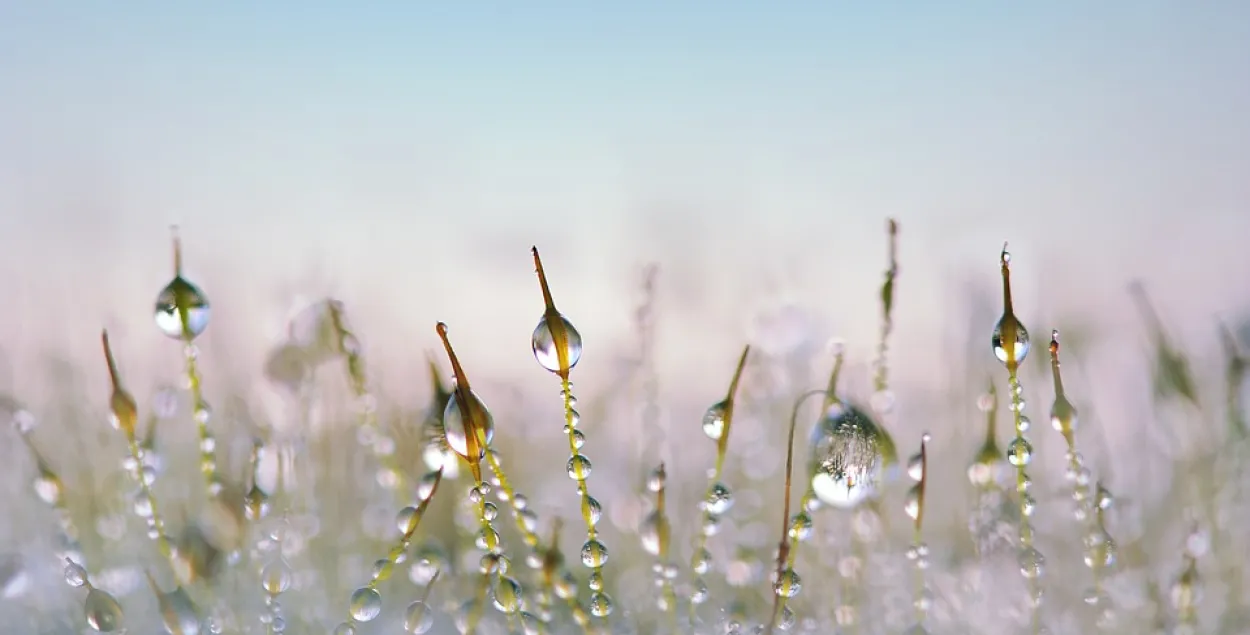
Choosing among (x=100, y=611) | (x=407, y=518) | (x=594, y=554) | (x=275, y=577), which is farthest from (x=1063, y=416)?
(x=100, y=611)

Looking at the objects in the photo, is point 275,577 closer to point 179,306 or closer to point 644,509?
point 179,306

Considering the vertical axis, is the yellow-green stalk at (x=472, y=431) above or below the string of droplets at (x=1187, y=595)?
below

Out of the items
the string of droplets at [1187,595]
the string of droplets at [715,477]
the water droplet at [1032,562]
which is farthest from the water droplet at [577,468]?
the string of droplets at [1187,595]

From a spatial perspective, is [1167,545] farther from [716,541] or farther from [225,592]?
[225,592]

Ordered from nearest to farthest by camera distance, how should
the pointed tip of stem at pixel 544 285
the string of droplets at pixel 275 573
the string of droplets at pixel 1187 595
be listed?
the pointed tip of stem at pixel 544 285, the string of droplets at pixel 275 573, the string of droplets at pixel 1187 595

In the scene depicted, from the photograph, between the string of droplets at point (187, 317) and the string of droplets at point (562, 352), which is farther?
the string of droplets at point (187, 317)

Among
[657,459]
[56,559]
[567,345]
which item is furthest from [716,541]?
[56,559]

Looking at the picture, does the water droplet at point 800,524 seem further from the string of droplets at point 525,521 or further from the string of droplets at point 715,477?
the string of droplets at point 525,521
